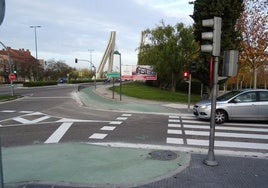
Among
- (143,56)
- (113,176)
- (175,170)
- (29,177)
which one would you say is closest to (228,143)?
(175,170)

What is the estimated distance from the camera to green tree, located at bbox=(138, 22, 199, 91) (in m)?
33.6

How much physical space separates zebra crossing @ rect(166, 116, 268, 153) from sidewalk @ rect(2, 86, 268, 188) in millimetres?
1355

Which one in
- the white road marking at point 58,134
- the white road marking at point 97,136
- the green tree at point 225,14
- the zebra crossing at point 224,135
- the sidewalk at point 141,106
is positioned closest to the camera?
the zebra crossing at point 224,135

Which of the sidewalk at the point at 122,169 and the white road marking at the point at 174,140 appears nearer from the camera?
the sidewalk at the point at 122,169

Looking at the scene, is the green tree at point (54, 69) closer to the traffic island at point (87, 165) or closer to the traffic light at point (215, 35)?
the traffic island at point (87, 165)

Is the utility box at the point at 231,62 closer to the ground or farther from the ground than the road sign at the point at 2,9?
closer to the ground

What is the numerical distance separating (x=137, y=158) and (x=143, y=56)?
33.1 metres

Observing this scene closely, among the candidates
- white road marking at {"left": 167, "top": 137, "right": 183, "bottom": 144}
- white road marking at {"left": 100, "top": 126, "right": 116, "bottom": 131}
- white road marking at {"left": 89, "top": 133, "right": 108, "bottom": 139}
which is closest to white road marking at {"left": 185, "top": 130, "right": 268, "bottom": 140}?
white road marking at {"left": 167, "top": 137, "right": 183, "bottom": 144}

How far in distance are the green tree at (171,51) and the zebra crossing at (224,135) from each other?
72.2 feet

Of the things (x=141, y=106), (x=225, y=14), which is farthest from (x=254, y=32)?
(x=141, y=106)

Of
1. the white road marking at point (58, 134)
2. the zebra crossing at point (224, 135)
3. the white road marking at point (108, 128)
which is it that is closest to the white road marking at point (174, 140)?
the zebra crossing at point (224, 135)

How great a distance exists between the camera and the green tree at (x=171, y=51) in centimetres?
3362

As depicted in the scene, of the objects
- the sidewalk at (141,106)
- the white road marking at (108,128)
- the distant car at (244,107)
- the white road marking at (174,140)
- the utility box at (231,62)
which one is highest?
the utility box at (231,62)

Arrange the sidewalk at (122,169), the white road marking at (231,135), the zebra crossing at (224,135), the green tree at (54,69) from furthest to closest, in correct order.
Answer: the green tree at (54,69), the white road marking at (231,135), the zebra crossing at (224,135), the sidewalk at (122,169)
